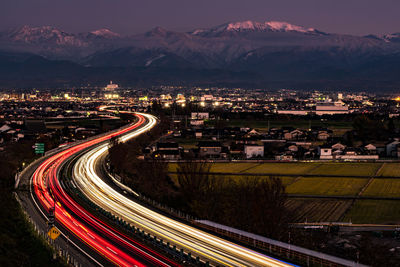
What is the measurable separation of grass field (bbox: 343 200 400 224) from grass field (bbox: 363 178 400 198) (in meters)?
2.02

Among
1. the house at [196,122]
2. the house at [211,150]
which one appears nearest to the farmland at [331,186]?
the house at [211,150]

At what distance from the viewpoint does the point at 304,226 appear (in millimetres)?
24438

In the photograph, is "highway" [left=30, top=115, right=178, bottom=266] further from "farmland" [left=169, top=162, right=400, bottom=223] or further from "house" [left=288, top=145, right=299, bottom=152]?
"house" [left=288, top=145, right=299, bottom=152]

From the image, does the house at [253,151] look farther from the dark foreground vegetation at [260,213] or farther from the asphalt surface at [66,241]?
the asphalt surface at [66,241]

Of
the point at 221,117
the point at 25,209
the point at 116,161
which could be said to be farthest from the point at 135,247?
the point at 221,117

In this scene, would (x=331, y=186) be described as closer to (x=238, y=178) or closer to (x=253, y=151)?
(x=238, y=178)

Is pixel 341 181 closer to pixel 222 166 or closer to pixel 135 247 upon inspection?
pixel 222 166

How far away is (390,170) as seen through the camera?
133 ft

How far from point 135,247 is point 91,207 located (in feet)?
24.1

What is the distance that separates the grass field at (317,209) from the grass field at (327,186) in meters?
2.23

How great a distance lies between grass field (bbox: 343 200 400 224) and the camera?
25766 mm

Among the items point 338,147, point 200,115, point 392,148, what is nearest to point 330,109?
point 200,115

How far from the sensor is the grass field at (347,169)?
39.5 m

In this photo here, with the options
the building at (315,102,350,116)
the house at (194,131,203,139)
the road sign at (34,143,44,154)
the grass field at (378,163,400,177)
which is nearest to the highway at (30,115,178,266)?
the road sign at (34,143,44,154)
